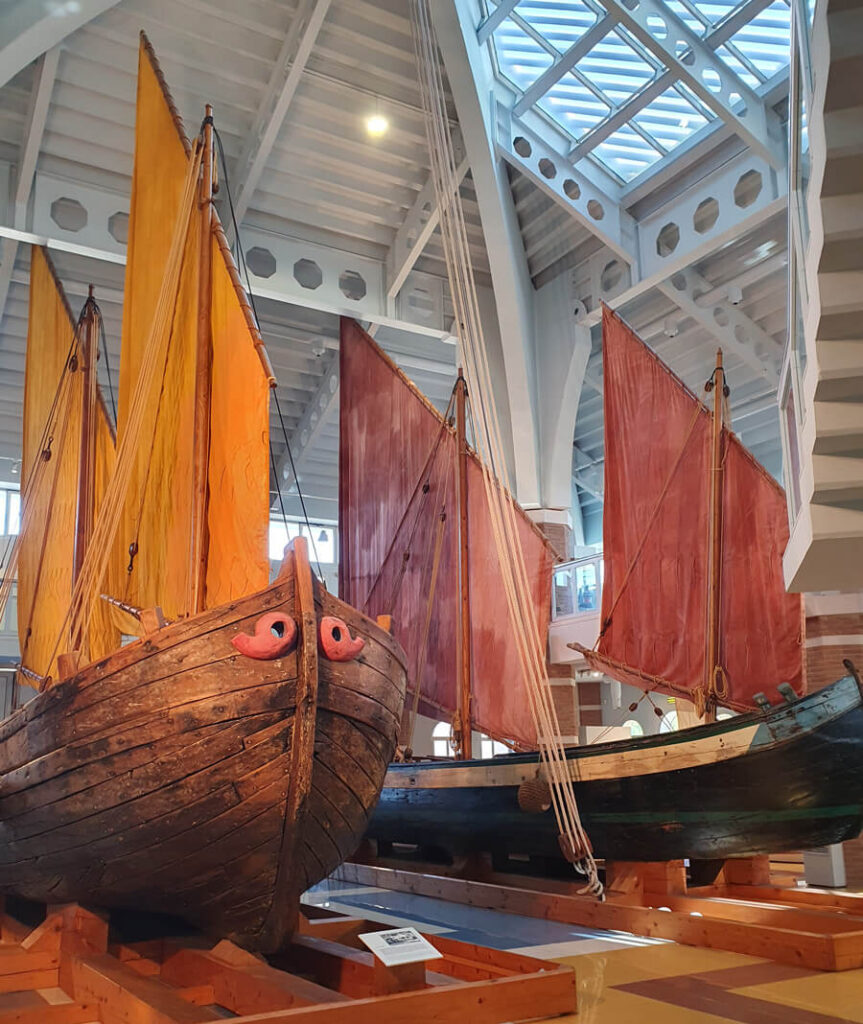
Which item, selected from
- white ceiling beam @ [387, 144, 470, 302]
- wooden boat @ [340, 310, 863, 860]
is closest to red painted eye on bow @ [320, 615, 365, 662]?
wooden boat @ [340, 310, 863, 860]

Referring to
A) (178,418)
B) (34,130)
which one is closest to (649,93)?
(34,130)

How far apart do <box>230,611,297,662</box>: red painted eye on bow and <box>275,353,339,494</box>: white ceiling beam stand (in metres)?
8.71

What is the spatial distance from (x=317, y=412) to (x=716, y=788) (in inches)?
354

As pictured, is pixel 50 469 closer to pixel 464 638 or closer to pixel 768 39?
pixel 464 638

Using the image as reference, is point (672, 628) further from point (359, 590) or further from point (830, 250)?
point (830, 250)

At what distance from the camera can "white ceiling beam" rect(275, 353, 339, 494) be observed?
41.6 feet

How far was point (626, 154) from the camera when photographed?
9711 mm

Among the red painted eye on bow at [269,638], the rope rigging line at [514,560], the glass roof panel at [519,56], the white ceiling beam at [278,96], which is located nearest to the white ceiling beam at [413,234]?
the glass roof panel at [519,56]

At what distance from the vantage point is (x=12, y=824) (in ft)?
13.0

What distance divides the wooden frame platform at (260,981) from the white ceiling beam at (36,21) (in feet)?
20.1

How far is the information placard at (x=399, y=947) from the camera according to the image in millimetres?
2947

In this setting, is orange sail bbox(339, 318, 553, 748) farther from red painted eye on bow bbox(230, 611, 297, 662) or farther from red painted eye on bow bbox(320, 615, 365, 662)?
red painted eye on bow bbox(230, 611, 297, 662)

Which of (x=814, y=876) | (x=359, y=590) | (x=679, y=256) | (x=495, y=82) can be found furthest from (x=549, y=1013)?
(x=495, y=82)

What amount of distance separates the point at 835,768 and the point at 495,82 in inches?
276
